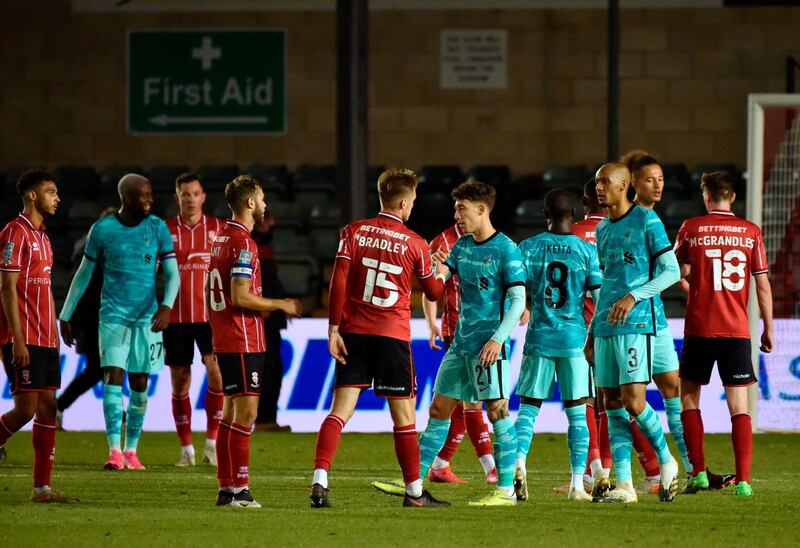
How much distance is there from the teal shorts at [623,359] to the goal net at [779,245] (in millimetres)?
4565

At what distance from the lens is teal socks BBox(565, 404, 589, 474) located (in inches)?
305

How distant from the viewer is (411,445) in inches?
290

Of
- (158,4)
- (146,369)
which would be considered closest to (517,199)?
(158,4)

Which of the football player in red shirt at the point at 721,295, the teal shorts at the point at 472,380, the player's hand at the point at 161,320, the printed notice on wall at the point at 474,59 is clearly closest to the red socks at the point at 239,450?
the teal shorts at the point at 472,380

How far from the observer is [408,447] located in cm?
734

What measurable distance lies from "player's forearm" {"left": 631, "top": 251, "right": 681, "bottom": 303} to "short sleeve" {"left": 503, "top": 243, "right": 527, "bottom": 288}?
57 cm

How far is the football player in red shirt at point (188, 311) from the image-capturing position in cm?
1008

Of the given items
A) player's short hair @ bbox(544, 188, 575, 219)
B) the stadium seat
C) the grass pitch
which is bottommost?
the grass pitch

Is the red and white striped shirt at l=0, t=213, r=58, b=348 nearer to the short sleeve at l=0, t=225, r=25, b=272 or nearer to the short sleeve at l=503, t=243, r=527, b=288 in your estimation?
the short sleeve at l=0, t=225, r=25, b=272

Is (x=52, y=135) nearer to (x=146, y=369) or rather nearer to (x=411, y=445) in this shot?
(x=146, y=369)

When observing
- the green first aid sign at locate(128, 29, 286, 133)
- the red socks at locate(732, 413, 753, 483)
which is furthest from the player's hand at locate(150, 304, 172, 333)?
the green first aid sign at locate(128, 29, 286, 133)

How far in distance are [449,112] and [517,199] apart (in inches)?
77.2

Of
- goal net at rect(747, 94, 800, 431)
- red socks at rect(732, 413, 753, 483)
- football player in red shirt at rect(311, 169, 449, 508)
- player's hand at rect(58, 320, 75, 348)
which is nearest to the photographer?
football player in red shirt at rect(311, 169, 449, 508)

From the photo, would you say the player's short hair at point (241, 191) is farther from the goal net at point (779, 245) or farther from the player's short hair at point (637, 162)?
the goal net at point (779, 245)
